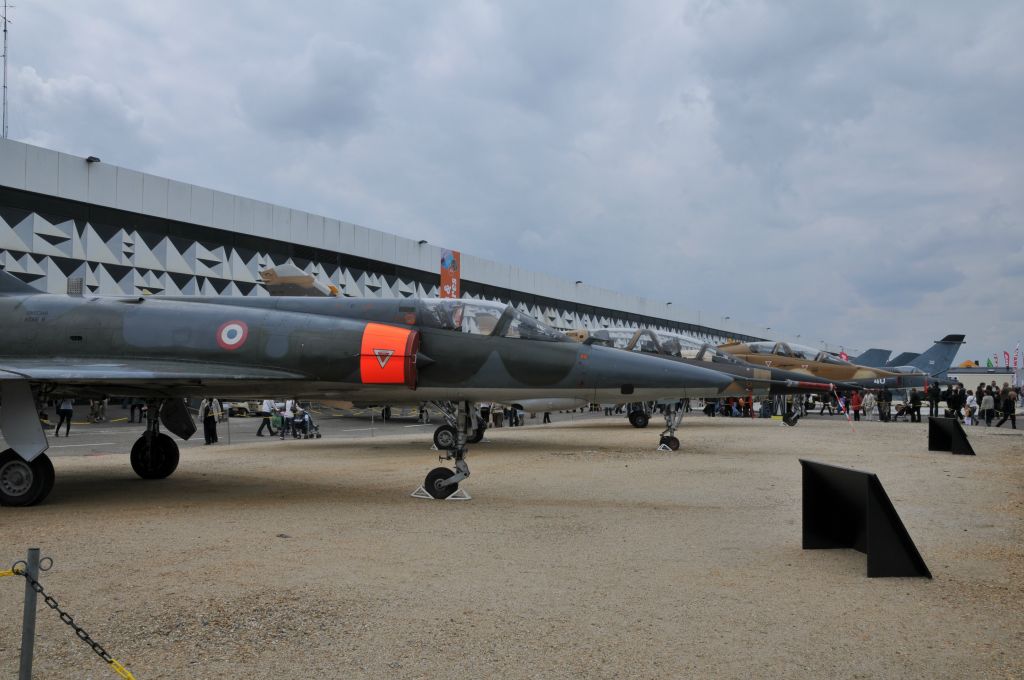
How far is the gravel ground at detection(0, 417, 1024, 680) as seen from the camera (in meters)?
3.54

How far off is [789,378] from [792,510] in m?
13.5

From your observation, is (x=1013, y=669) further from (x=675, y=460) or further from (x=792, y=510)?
(x=675, y=460)

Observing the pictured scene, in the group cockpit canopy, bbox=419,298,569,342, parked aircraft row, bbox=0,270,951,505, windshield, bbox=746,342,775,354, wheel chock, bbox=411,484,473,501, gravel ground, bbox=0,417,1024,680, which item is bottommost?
wheel chock, bbox=411,484,473,501

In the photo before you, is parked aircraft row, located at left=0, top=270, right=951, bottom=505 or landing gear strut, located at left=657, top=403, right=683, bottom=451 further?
landing gear strut, located at left=657, top=403, right=683, bottom=451

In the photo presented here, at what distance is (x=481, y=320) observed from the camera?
9227 mm

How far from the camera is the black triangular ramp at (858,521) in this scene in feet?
16.5

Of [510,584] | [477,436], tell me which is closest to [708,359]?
[477,436]

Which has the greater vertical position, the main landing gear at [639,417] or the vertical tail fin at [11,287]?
the vertical tail fin at [11,287]

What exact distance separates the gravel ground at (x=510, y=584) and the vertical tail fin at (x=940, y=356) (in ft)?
131

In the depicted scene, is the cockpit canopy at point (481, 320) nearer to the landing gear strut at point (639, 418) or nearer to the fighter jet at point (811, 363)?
the landing gear strut at point (639, 418)

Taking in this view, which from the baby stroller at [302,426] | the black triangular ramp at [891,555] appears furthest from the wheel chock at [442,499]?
the baby stroller at [302,426]

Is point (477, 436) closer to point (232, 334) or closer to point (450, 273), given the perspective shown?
point (232, 334)

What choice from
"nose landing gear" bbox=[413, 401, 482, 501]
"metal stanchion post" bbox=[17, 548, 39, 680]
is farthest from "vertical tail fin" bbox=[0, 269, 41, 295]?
"metal stanchion post" bbox=[17, 548, 39, 680]

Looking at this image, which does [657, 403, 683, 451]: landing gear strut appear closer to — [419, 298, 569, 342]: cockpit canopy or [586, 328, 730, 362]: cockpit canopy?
[586, 328, 730, 362]: cockpit canopy
